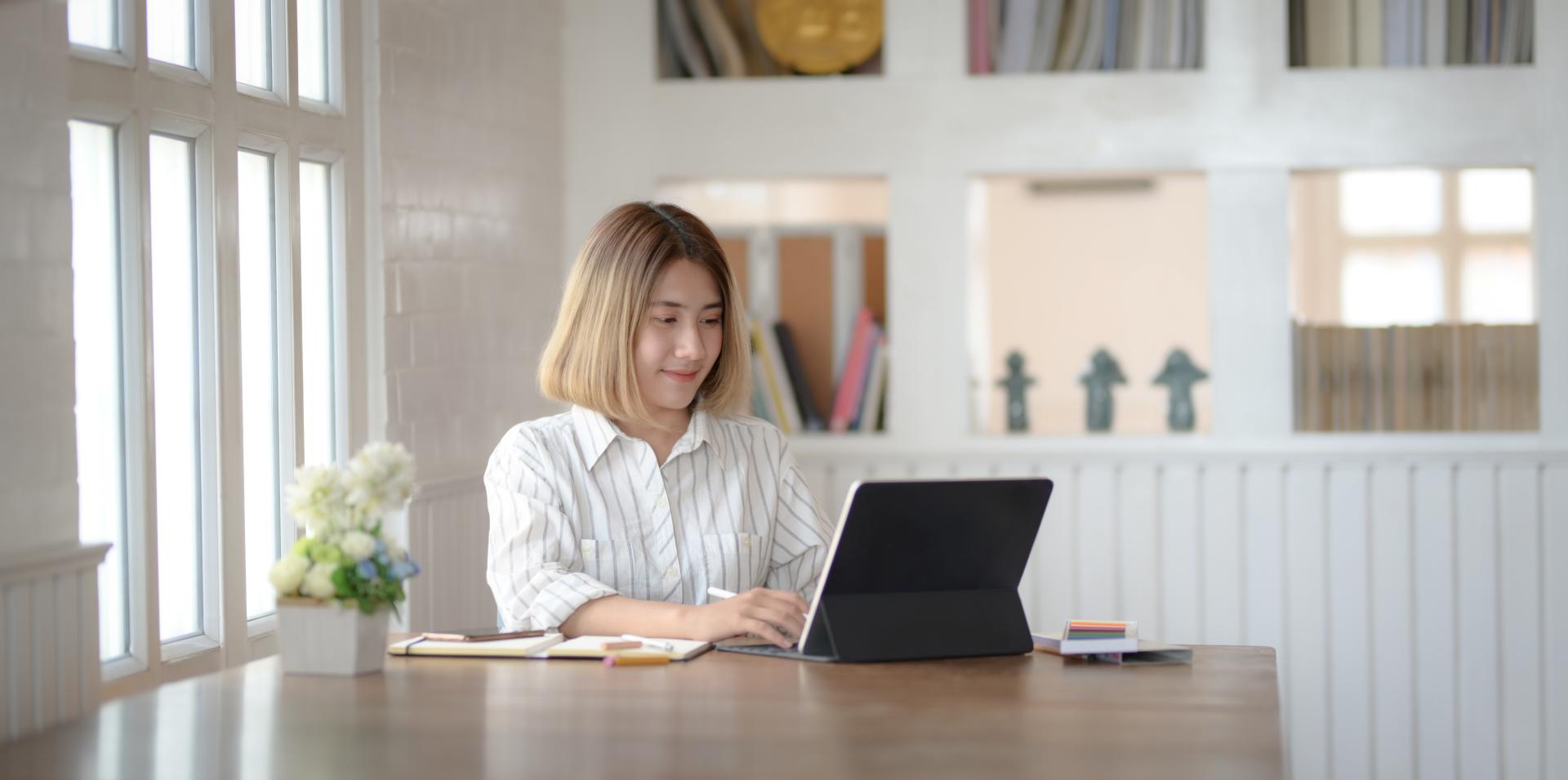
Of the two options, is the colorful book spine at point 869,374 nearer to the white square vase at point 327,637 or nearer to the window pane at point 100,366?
the window pane at point 100,366

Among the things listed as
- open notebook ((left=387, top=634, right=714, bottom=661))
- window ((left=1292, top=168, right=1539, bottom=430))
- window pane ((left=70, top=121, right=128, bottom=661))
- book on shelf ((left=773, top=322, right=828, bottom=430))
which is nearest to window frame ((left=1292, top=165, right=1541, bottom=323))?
window ((left=1292, top=168, right=1539, bottom=430))

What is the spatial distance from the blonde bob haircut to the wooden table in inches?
18.6

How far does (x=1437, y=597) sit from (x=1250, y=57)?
1.40 meters

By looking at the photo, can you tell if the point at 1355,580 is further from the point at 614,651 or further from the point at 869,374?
the point at 614,651

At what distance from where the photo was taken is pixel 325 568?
1870 millimetres

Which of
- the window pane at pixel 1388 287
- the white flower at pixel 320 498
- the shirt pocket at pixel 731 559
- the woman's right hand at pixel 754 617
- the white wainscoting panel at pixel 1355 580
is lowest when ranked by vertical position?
the white wainscoting panel at pixel 1355 580

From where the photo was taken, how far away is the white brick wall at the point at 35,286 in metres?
2.04

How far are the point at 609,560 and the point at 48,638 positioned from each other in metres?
0.76

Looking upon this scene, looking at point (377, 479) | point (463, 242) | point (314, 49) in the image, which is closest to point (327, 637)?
point (377, 479)

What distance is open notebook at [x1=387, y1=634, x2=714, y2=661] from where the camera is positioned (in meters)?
1.99

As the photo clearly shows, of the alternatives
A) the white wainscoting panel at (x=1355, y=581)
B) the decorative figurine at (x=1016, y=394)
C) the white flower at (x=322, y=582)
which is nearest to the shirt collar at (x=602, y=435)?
the white flower at (x=322, y=582)

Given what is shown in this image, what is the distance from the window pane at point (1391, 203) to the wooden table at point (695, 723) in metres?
4.68

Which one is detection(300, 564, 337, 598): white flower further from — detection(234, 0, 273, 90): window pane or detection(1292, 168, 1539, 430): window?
detection(1292, 168, 1539, 430): window

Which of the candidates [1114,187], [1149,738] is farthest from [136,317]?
[1114,187]
